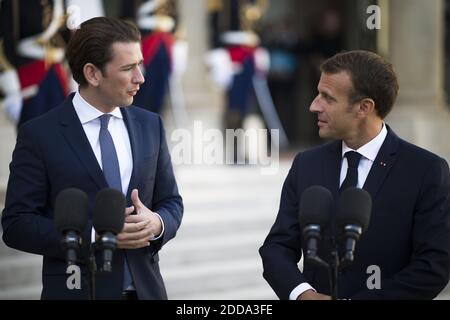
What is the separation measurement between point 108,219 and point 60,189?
63cm

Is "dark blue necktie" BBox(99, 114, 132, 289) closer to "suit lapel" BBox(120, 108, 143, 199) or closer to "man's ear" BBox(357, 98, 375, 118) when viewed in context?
"suit lapel" BBox(120, 108, 143, 199)

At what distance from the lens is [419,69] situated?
11086 mm

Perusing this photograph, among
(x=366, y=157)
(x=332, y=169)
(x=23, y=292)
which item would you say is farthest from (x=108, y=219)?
(x=23, y=292)

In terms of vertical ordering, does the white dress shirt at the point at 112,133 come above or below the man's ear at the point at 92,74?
below

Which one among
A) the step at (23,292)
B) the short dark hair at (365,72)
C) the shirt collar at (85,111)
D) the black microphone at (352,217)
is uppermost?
the short dark hair at (365,72)

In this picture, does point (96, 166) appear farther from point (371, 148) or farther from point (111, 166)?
point (371, 148)

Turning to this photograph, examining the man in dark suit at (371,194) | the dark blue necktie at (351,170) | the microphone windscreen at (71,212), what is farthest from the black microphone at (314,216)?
the microphone windscreen at (71,212)

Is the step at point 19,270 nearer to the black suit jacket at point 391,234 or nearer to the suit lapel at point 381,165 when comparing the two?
the black suit jacket at point 391,234

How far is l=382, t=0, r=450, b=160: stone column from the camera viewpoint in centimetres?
1086

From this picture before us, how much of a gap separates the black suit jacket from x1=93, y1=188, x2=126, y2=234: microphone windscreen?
76cm

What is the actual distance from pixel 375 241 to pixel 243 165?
6.79m

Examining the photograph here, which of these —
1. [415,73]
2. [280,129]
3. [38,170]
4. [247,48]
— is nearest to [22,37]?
[247,48]

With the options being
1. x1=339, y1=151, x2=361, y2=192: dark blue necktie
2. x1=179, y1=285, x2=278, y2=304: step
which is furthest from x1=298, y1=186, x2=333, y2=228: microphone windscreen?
x1=179, y1=285, x2=278, y2=304: step

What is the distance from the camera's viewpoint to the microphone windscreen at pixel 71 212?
280 cm
